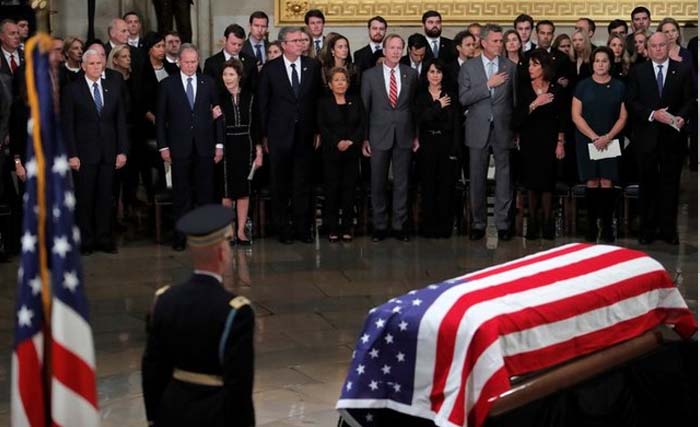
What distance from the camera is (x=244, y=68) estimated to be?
41.1 ft

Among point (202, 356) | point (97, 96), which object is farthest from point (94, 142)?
point (202, 356)

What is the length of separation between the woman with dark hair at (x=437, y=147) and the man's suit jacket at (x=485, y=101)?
134 mm

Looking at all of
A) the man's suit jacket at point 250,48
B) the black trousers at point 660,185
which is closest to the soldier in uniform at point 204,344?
the black trousers at point 660,185

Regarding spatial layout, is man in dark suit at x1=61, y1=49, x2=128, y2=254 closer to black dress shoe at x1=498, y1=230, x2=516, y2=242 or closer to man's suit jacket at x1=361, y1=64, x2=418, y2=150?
man's suit jacket at x1=361, y1=64, x2=418, y2=150

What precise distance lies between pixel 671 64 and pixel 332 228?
3.17 metres

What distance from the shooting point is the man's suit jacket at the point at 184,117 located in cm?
1157

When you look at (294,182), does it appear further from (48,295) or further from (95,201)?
(48,295)

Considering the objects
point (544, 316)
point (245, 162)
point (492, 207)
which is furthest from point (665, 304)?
point (492, 207)

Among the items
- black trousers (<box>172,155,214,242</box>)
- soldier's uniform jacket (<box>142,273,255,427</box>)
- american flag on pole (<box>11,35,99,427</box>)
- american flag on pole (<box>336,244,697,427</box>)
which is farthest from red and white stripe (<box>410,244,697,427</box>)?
black trousers (<box>172,155,214,242</box>)

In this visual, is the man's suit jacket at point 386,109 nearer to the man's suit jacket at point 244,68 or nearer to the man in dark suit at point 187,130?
the man's suit jacket at point 244,68

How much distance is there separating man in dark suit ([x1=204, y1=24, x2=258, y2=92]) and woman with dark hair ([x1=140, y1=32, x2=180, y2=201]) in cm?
41

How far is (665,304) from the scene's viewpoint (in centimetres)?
740

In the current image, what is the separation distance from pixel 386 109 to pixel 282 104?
2.90ft

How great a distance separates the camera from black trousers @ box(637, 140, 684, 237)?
39.0 feet
